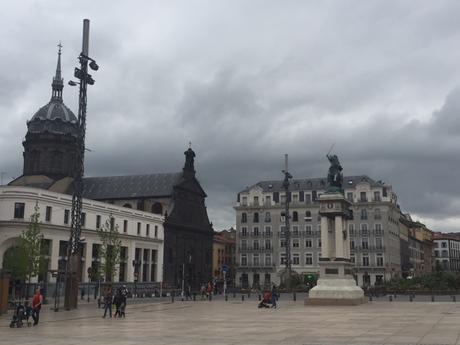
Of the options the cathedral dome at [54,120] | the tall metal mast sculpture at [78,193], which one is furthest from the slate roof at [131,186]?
the tall metal mast sculpture at [78,193]

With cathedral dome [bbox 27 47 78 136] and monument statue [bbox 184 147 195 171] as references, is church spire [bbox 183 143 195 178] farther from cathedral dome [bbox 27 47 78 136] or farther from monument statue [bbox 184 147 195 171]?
cathedral dome [bbox 27 47 78 136]

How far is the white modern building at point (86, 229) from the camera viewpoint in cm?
6906

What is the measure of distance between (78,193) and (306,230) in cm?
7793

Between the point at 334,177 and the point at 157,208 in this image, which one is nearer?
the point at 334,177

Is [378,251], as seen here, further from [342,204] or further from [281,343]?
[281,343]

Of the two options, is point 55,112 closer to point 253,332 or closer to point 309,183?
point 309,183

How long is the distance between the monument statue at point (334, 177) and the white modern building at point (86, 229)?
1428 inches

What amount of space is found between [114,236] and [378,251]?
180 ft

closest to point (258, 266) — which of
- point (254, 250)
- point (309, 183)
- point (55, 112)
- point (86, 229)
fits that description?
point (254, 250)

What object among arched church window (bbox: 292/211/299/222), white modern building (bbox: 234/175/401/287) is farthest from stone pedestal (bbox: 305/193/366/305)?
arched church window (bbox: 292/211/299/222)

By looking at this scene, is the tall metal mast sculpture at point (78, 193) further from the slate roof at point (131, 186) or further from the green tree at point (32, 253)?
the slate roof at point (131, 186)

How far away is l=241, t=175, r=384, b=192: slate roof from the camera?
114 meters

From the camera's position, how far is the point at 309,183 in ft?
388

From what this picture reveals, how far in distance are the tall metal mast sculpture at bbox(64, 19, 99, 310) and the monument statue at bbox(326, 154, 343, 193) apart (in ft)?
70.3
